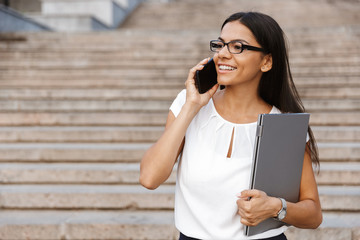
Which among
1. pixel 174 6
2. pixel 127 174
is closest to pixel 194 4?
pixel 174 6

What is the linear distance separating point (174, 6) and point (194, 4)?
84 cm

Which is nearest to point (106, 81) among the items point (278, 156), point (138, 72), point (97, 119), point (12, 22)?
point (138, 72)

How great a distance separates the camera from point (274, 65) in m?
1.53

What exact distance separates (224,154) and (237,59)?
15.6 inches

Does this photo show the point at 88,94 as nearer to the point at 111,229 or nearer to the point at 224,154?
the point at 111,229

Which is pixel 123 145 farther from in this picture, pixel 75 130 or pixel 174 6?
pixel 174 6

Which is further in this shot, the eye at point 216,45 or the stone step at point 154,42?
the stone step at point 154,42

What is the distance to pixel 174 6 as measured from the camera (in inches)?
556

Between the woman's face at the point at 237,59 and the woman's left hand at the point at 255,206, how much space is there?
1.52ft

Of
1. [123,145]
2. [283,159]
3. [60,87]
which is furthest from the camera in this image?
[60,87]

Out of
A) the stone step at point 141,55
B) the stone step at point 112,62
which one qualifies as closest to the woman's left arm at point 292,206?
the stone step at point 112,62

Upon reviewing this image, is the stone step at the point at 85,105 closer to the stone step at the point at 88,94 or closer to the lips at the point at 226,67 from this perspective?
the stone step at the point at 88,94

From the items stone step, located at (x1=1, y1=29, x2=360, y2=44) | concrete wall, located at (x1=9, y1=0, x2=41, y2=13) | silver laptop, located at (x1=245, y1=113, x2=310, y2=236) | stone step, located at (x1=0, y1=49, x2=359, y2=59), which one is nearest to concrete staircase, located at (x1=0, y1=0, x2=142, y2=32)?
stone step, located at (x1=1, y1=29, x2=360, y2=44)

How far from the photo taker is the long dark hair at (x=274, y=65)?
1419 millimetres
